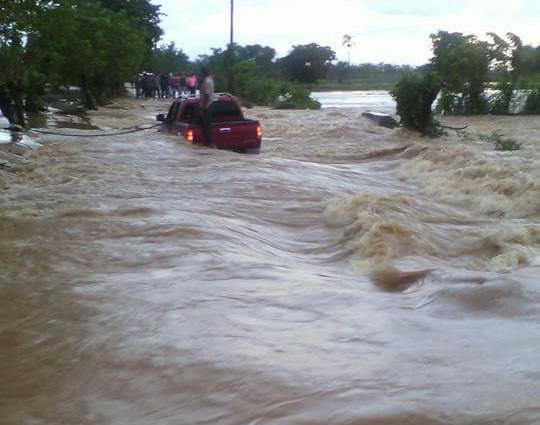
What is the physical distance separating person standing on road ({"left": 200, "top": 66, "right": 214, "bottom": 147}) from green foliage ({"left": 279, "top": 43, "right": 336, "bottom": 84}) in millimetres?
55687

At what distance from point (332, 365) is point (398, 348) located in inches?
21.0

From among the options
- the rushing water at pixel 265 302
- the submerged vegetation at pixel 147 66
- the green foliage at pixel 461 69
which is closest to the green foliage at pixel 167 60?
the submerged vegetation at pixel 147 66

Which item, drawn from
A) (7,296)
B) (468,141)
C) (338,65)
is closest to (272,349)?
(7,296)

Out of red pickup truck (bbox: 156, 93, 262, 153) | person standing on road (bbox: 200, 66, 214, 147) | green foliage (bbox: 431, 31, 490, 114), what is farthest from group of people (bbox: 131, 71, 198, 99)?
person standing on road (bbox: 200, 66, 214, 147)

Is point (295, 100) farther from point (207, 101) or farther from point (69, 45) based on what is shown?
point (207, 101)

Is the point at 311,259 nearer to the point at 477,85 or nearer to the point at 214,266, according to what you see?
the point at 214,266

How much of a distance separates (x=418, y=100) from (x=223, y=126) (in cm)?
1032

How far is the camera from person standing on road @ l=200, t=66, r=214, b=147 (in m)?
14.8

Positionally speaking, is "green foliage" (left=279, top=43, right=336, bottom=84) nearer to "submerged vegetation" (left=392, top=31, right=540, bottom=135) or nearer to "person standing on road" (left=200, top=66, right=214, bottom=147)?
"submerged vegetation" (left=392, top=31, right=540, bottom=135)

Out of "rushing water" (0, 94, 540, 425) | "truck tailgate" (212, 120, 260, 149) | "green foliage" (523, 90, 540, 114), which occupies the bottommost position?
"rushing water" (0, 94, 540, 425)

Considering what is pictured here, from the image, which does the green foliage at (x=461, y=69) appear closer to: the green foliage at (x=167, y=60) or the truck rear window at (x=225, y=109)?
the truck rear window at (x=225, y=109)

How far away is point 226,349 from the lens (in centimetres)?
481

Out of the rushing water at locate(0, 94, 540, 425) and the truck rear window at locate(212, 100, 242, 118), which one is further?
the truck rear window at locate(212, 100, 242, 118)

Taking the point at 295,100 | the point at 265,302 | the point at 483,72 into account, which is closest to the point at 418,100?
the point at 483,72
